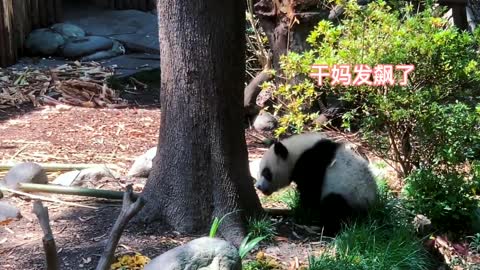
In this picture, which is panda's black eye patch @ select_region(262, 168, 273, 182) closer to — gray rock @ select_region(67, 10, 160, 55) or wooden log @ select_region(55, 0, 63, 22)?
gray rock @ select_region(67, 10, 160, 55)

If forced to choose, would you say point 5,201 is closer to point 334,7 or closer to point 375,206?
point 375,206

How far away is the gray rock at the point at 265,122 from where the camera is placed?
9023 millimetres

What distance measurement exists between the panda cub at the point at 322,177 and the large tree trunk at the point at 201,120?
71cm

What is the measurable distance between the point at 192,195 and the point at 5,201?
1733 millimetres

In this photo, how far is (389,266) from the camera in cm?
507

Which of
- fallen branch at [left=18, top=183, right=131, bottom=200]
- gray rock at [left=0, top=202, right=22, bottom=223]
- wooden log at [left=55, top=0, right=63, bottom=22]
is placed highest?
wooden log at [left=55, top=0, right=63, bottom=22]

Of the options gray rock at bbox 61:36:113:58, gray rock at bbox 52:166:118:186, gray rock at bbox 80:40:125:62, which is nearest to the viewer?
gray rock at bbox 52:166:118:186

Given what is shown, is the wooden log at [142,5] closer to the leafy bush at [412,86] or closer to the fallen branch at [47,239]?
the leafy bush at [412,86]

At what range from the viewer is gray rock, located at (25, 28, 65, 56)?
1239cm

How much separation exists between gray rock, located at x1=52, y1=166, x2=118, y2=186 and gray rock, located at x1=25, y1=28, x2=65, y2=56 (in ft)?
20.5

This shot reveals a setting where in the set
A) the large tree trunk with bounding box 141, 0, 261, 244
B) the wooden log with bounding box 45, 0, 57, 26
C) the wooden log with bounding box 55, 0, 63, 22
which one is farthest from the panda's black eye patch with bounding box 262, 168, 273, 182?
the wooden log with bounding box 55, 0, 63, 22

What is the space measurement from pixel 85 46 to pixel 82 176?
21.7 feet

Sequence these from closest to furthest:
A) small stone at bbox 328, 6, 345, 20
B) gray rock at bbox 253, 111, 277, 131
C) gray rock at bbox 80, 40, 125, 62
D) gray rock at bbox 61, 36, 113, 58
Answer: small stone at bbox 328, 6, 345, 20, gray rock at bbox 253, 111, 277, 131, gray rock at bbox 80, 40, 125, 62, gray rock at bbox 61, 36, 113, 58

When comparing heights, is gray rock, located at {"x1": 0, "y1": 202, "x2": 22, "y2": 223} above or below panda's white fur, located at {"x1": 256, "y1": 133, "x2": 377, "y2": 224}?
below
